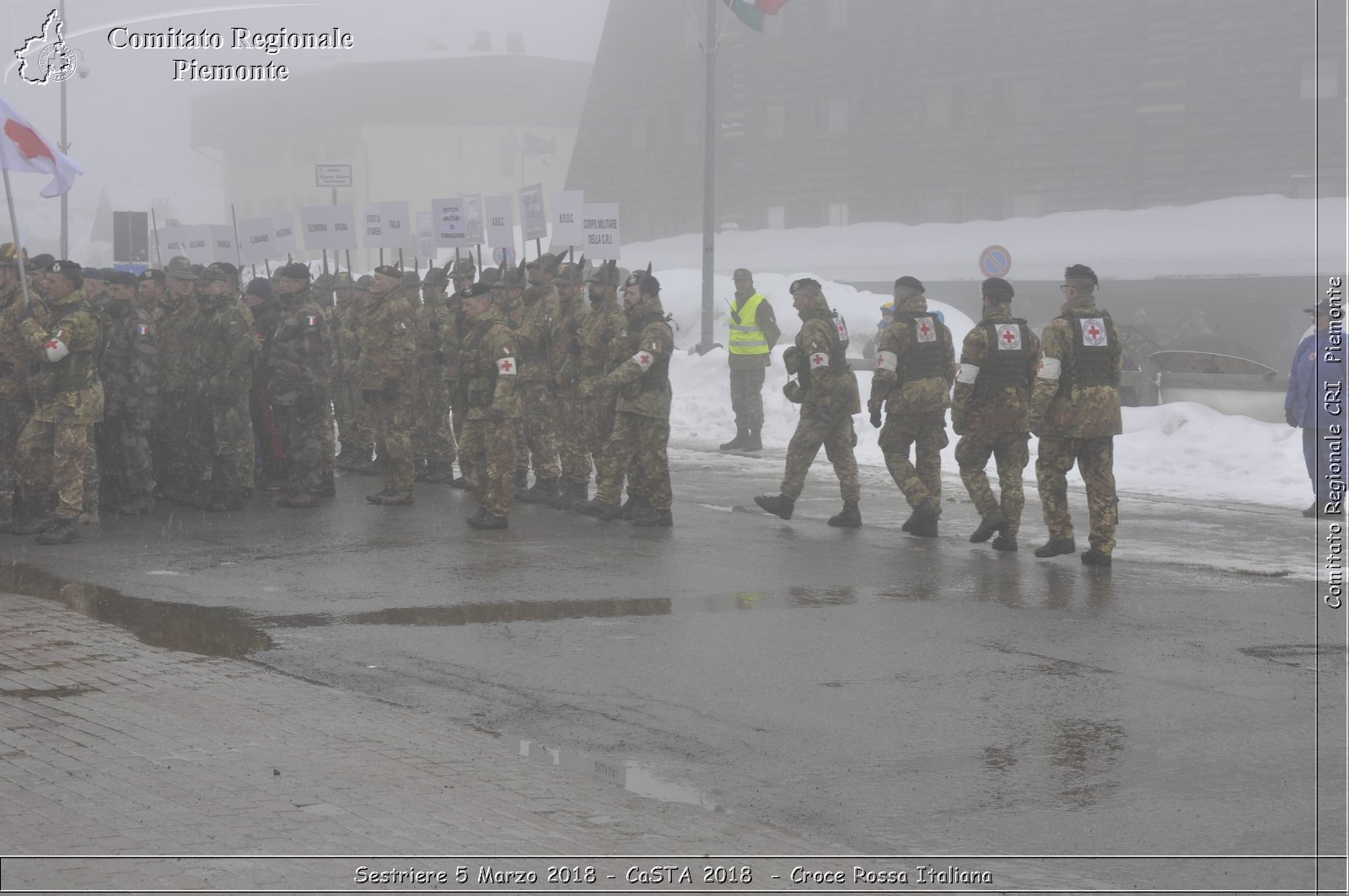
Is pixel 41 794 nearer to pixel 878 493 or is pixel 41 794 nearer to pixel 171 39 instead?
pixel 878 493

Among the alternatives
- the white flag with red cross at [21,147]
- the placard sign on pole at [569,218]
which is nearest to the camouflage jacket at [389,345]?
the placard sign on pole at [569,218]

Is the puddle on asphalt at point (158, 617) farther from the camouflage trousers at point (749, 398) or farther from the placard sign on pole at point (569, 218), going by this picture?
the camouflage trousers at point (749, 398)

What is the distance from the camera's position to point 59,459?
1082 cm

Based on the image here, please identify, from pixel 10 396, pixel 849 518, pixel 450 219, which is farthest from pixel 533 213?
pixel 10 396

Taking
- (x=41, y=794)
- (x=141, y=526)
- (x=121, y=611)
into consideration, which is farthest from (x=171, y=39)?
(x=41, y=794)

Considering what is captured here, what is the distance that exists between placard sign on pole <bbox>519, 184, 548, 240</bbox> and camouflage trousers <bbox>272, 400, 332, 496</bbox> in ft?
11.2

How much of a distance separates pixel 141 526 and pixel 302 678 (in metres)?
5.28

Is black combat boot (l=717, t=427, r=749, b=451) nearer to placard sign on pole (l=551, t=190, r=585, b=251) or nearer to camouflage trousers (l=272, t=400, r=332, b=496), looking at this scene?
placard sign on pole (l=551, t=190, r=585, b=251)

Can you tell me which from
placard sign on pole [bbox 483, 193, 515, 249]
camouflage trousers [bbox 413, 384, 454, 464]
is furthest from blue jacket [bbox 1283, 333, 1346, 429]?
camouflage trousers [bbox 413, 384, 454, 464]

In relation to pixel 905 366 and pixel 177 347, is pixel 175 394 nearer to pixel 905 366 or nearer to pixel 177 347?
pixel 177 347

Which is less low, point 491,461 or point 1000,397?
point 1000,397

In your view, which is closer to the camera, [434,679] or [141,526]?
[434,679]

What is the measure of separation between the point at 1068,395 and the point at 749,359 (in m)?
8.61

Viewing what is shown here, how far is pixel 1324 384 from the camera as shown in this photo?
44.1 feet
